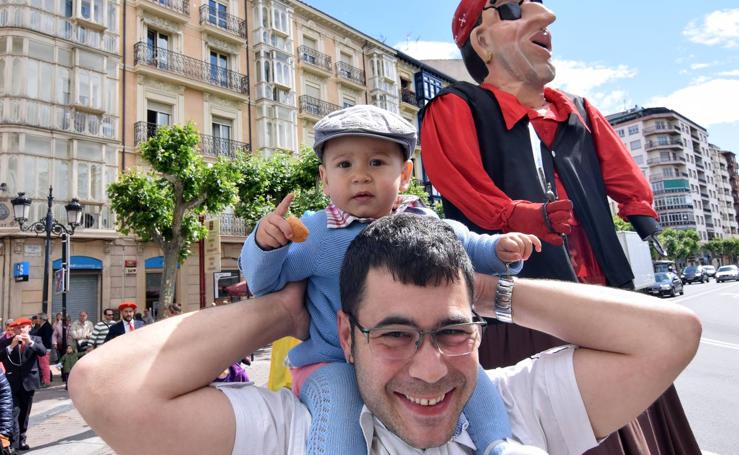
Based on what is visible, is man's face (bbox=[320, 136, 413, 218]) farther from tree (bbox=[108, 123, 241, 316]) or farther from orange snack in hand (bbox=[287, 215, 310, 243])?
tree (bbox=[108, 123, 241, 316])

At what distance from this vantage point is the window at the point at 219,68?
21.3 m

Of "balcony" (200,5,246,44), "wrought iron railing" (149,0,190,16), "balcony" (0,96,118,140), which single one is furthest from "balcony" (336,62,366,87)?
"balcony" (0,96,118,140)

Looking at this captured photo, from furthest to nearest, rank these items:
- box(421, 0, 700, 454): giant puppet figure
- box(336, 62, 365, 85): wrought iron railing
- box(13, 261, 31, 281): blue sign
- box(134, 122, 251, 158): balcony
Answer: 1. box(336, 62, 365, 85): wrought iron railing
2. box(134, 122, 251, 158): balcony
3. box(13, 261, 31, 281): blue sign
4. box(421, 0, 700, 454): giant puppet figure

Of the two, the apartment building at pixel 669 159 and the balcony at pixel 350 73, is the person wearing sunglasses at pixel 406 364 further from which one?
the apartment building at pixel 669 159

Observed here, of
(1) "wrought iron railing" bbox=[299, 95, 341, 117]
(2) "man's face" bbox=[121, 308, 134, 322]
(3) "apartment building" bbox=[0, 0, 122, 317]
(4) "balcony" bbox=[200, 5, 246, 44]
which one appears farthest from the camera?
(1) "wrought iron railing" bbox=[299, 95, 341, 117]

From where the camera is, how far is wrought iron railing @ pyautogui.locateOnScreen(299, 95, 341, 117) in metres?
24.2

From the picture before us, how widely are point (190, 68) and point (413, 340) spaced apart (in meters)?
21.6

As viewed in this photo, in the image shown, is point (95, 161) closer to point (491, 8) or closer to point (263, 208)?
point (263, 208)

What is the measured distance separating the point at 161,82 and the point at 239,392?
20593 millimetres

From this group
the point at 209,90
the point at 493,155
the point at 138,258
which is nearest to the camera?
the point at 493,155

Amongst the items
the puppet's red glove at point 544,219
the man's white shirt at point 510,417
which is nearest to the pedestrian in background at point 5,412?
the man's white shirt at point 510,417

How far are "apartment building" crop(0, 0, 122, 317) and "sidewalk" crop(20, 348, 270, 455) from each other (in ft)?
22.8

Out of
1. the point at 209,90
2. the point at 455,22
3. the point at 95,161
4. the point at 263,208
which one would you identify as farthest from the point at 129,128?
the point at 455,22

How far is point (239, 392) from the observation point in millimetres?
1392
